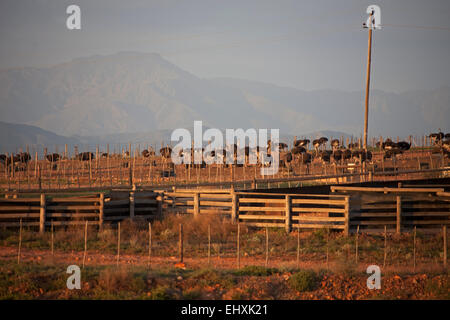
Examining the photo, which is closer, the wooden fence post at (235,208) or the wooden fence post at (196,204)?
the wooden fence post at (235,208)

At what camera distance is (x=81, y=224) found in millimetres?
19578

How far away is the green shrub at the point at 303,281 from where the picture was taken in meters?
12.6

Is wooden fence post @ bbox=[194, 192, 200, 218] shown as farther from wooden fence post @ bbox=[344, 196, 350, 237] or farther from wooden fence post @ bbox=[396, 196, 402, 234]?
wooden fence post @ bbox=[396, 196, 402, 234]

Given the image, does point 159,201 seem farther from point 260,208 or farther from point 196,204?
point 260,208

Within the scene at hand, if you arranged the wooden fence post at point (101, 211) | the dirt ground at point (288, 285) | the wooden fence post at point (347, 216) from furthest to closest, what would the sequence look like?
1. the wooden fence post at point (101, 211)
2. the wooden fence post at point (347, 216)
3. the dirt ground at point (288, 285)

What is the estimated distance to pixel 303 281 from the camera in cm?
1267

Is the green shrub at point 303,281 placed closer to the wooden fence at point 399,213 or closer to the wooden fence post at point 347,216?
the wooden fence post at point 347,216

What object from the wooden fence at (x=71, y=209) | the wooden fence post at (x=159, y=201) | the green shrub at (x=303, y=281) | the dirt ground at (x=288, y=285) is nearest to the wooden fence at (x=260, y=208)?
the wooden fence post at (x=159, y=201)

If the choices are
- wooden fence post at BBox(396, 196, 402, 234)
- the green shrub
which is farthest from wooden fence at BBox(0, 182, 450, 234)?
the green shrub

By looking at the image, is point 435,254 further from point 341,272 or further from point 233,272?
point 233,272

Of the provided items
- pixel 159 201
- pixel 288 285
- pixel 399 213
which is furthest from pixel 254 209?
pixel 288 285

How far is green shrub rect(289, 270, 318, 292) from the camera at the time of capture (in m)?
12.6

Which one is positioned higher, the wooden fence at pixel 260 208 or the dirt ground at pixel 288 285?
the wooden fence at pixel 260 208
